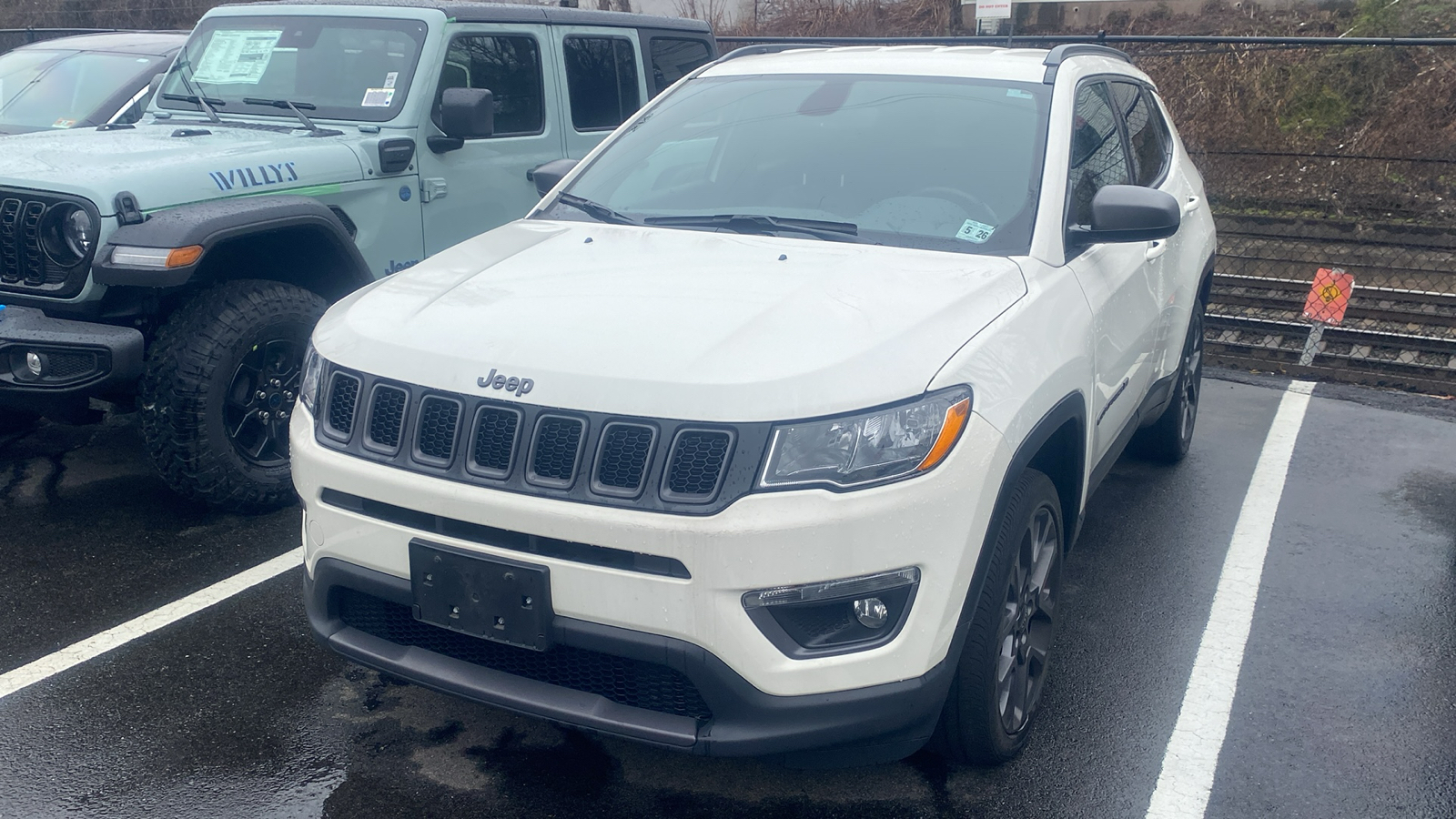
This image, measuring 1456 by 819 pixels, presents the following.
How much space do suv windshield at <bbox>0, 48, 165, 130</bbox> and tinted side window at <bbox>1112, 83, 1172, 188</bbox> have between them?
5.98 metres

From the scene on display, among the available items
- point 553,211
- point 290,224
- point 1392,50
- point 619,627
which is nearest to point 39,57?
point 290,224

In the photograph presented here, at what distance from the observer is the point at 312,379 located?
2.99 meters

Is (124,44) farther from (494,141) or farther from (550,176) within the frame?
(550,176)

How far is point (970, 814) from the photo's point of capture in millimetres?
2928

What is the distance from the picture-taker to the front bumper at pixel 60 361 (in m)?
4.12

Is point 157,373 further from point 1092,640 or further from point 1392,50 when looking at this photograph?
point 1392,50

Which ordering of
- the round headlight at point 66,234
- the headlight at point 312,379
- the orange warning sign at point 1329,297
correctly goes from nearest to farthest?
1. the headlight at point 312,379
2. the round headlight at point 66,234
3. the orange warning sign at point 1329,297

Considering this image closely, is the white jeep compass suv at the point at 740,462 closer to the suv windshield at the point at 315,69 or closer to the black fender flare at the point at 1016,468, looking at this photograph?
the black fender flare at the point at 1016,468

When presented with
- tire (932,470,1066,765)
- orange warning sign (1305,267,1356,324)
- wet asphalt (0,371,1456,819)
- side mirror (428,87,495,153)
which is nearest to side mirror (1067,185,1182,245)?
tire (932,470,1066,765)

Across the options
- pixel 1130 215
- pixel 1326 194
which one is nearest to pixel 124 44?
pixel 1130 215

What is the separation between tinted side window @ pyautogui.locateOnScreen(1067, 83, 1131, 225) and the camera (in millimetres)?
3674

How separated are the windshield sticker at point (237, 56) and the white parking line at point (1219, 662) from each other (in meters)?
4.72

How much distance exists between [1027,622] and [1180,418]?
9.20 ft

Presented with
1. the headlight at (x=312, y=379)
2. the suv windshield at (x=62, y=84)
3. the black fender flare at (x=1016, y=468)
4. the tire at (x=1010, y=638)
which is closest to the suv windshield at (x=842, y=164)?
the black fender flare at (x=1016, y=468)
